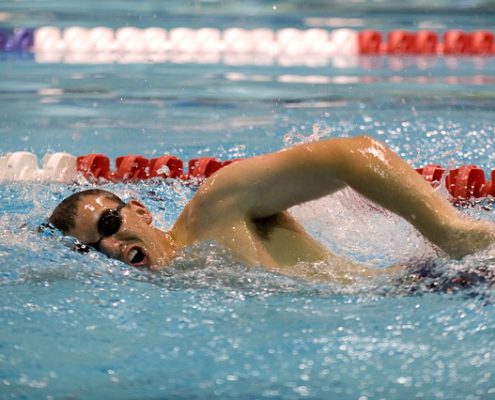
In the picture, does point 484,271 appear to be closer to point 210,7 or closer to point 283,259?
point 283,259

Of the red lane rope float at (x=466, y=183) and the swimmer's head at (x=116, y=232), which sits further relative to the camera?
the red lane rope float at (x=466, y=183)

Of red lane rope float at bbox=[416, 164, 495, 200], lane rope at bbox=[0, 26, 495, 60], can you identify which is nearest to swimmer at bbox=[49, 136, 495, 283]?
red lane rope float at bbox=[416, 164, 495, 200]

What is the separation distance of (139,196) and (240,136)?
1.37 m

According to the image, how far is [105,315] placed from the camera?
89.9 inches

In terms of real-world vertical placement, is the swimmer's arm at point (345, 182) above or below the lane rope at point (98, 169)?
above

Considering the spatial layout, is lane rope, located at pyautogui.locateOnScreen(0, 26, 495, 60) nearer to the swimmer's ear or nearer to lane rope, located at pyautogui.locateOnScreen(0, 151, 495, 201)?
lane rope, located at pyautogui.locateOnScreen(0, 151, 495, 201)

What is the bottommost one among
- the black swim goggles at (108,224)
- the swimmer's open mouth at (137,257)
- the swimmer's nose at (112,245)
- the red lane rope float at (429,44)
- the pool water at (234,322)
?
the pool water at (234,322)

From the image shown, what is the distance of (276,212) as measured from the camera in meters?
2.28

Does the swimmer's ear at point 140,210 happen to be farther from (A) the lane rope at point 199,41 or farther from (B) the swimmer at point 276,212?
(A) the lane rope at point 199,41

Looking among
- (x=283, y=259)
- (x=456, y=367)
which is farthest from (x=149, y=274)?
(x=456, y=367)

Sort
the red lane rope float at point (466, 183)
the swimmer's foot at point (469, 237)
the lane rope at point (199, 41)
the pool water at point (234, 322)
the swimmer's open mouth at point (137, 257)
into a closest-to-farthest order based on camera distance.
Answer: the pool water at point (234, 322), the swimmer's foot at point (469, 237), the swimmer's open mouth at point (137, 257), the red lane rope float at point (466, 183), the lane rope at point (199, 41)

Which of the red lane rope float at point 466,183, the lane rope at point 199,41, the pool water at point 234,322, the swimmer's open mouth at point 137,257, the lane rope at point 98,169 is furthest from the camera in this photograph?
the lane rope at point 199,41

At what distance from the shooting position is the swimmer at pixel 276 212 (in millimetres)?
2125

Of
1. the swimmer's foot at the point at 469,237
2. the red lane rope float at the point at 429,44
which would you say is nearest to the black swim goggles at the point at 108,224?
the swimmer's foot at the point at 469,237
